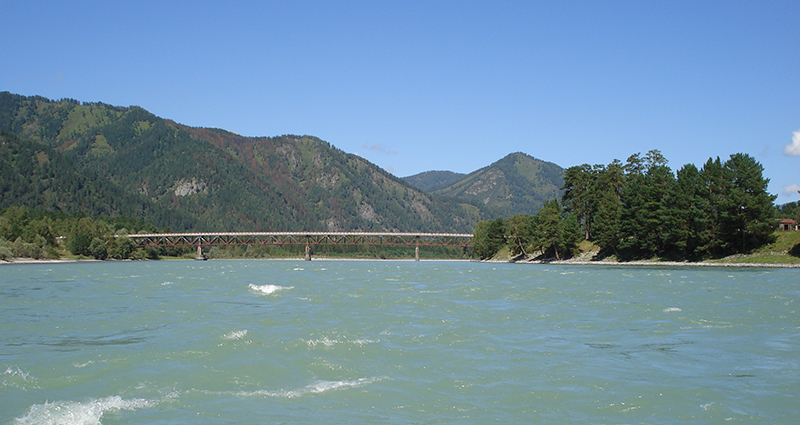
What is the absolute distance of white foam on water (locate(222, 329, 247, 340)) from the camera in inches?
915

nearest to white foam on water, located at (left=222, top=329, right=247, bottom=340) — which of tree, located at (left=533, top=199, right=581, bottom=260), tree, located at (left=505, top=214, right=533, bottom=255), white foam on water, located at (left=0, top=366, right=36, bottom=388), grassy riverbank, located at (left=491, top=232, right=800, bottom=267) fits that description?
white foam on water, located at (left=0, top=366, right=36, bottom=388)

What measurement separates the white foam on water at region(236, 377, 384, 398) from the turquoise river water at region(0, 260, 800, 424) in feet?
0.17

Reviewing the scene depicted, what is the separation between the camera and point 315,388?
51.8ft

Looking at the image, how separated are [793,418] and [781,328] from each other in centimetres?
1435

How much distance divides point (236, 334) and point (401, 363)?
8.06m

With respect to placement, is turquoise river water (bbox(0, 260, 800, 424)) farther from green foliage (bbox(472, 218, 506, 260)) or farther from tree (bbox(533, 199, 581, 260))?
green foliage (bbox(472, 218, 506, 260))

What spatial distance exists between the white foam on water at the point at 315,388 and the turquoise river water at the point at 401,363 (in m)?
0.05

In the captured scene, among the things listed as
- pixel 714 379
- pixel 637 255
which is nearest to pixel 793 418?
pixel 714 379

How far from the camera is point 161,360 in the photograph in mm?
19016

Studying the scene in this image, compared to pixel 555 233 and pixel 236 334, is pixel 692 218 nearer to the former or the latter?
pixel 555 233

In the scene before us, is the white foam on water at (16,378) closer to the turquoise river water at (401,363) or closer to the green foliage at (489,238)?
the turquoise river water at (401,363)

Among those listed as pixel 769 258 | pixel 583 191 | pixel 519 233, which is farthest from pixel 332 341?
pixel 519 233

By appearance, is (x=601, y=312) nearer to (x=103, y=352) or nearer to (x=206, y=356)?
(x=206, y=356)

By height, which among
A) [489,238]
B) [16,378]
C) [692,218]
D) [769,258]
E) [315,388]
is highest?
[692,218]
